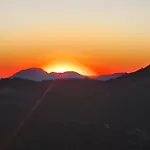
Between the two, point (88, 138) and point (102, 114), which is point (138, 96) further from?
point (88, 138)

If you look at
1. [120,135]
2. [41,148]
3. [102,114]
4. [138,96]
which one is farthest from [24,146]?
[138,96]

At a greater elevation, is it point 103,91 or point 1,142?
point 103,91

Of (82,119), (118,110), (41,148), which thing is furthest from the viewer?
(118,110)

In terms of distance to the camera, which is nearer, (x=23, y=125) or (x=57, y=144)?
(x=57, y=144)

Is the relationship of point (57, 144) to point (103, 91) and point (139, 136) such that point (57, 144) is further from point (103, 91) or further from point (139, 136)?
point (103, 91)

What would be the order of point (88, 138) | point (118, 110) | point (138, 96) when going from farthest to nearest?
point (138, 96)
point (118, 110)
point (88, 138)

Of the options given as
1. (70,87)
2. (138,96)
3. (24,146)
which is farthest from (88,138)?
(70,87)

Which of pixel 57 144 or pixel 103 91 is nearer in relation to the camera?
pixel 57 144
